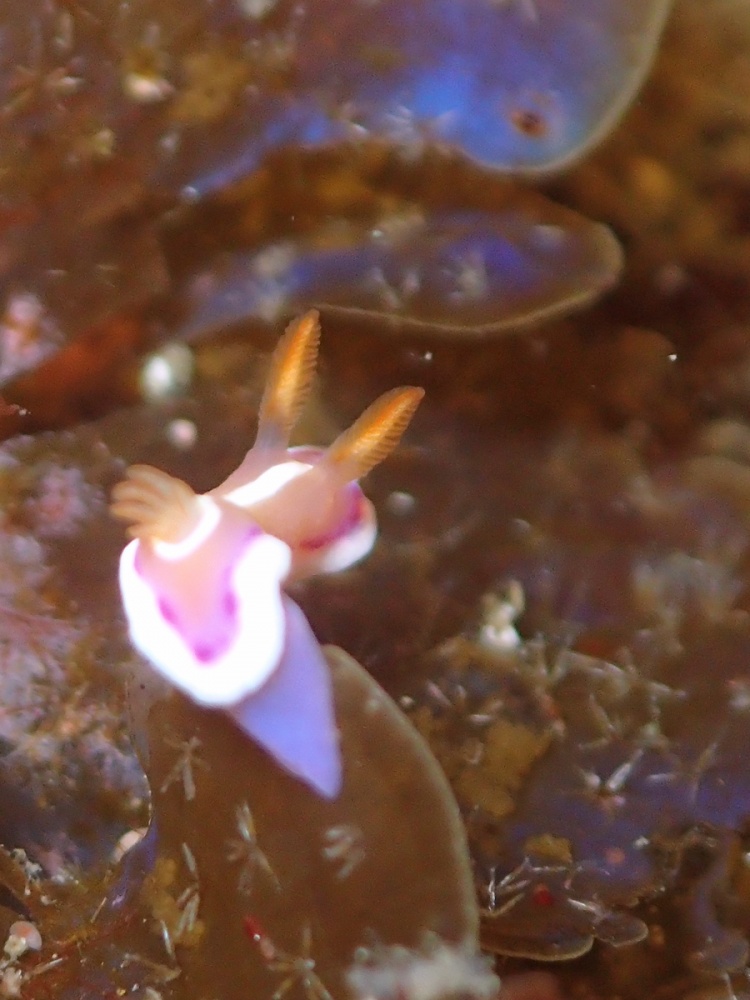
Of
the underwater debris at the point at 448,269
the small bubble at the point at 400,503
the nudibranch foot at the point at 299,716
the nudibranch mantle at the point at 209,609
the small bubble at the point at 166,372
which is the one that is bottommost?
the nudibranch foot at the point at 299,716

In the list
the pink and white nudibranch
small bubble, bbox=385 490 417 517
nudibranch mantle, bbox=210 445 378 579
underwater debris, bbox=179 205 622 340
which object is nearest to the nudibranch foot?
the pink and white nudibranch

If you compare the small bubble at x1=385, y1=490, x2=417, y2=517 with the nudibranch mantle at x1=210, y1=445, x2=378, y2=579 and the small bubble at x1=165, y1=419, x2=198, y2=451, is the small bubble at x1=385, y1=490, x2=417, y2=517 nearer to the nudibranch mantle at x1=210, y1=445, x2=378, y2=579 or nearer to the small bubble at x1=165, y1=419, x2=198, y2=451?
the nudibranch mantle at x1=210, y1=445, x2=378, y2=579

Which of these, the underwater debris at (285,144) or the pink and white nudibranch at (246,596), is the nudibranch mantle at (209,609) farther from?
the underwater debris at (285,144)

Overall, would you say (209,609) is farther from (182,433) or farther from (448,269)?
(448,269)

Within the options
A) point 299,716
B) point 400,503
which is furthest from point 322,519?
point 299,716

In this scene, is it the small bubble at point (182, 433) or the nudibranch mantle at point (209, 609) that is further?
the small bubble at point (182, 433)

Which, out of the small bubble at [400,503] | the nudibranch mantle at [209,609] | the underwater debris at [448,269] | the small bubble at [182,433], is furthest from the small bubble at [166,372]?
the small bubble at [400,503]

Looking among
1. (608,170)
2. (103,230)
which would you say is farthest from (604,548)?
(103,230)
